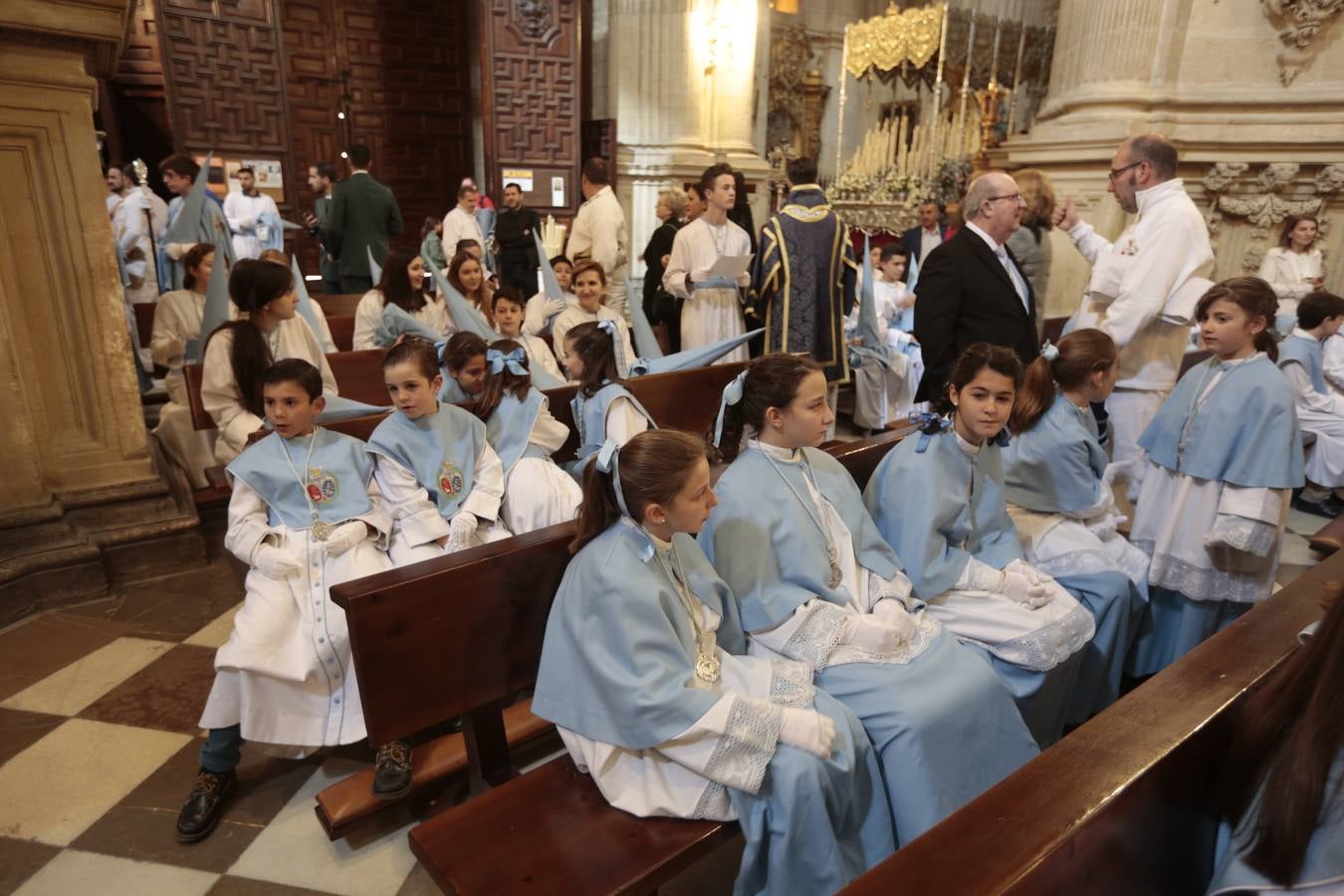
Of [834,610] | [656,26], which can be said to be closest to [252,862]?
[834,610]

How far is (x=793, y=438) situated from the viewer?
2.15 meters

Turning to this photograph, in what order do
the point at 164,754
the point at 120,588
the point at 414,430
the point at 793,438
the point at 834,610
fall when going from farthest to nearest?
1. the point at 120,588
2. the point at 414,430
3. the point at 164,754
4. the point at 793,438
5. the point at 834,610

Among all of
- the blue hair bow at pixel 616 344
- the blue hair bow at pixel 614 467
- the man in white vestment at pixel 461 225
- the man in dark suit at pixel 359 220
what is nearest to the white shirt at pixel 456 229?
the man in white vestment at pixel 461 225

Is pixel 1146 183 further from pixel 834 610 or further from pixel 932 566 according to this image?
pixel 834 610

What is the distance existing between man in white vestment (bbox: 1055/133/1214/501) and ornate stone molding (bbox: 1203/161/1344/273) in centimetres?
391

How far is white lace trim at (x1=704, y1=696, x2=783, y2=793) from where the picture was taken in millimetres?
1581

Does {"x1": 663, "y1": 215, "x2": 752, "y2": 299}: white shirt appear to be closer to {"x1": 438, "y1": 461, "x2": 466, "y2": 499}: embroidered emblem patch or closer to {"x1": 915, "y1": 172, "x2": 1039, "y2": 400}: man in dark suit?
{"x1": 915, "y1": 172, "x2": 1039, "y2": 400}: man in dark suit

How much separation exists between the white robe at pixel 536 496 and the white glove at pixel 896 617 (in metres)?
1.15

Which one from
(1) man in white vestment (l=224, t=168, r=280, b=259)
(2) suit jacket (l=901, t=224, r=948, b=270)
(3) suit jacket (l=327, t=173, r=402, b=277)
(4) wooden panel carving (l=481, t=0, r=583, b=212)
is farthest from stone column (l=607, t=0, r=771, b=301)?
(1) man in white vestment (l=224, t=168, r=280, b=259)

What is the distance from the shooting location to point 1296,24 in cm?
613

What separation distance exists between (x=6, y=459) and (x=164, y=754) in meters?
1.53

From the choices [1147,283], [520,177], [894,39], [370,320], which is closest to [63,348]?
[370,320]

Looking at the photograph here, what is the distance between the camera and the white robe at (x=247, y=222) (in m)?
7.28

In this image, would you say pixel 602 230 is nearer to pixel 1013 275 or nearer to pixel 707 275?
pixel 707 275
